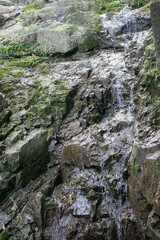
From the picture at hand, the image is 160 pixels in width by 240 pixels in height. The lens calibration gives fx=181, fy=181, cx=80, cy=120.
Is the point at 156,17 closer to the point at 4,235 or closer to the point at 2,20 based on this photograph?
the point at 4,235

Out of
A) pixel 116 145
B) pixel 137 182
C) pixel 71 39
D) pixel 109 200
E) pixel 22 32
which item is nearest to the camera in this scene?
pixel 137 182

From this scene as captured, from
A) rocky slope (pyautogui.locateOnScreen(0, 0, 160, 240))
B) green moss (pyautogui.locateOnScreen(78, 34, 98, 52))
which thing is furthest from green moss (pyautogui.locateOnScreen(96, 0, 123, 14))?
green moss (pyautogui.locateOnScreen(78, 34, 98, 52))

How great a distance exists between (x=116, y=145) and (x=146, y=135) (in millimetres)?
995

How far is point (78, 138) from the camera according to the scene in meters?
5.41

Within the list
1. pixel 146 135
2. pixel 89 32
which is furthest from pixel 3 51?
pixel 146 135

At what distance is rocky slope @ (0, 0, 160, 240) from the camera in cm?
400

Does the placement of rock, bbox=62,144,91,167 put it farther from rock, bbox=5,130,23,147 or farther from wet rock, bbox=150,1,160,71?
wet rock, bbox=150,1,160,71

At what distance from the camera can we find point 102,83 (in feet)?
20.6

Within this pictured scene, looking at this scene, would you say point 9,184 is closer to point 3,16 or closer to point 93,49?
point 93,49

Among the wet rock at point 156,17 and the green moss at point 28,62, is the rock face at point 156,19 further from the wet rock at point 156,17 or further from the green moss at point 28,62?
the green moss at point 28,62

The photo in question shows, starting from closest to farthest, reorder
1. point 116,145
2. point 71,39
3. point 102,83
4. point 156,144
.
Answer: point 156,144, point 116,145, point 102,83, point 71,39

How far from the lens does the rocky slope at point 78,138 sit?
13.1 feet

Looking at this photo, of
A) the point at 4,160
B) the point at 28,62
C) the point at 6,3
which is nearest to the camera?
the point at 4,160

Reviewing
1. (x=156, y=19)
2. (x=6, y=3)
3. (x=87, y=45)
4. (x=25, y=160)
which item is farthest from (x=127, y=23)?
(x=6, y=3)
